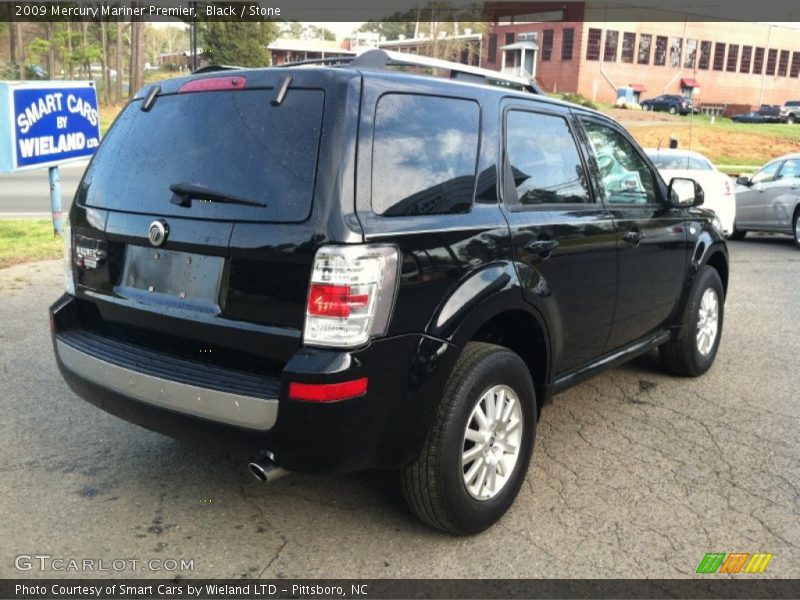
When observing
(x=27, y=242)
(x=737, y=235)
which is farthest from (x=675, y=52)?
(x=27, y=242)

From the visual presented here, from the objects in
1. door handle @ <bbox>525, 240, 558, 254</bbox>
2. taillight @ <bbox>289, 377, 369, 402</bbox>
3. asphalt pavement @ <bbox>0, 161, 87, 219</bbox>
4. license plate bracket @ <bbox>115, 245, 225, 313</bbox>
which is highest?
door handle @ <bbox>525, 240, 558, 254</bbox>

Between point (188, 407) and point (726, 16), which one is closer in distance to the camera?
point (188, 407)

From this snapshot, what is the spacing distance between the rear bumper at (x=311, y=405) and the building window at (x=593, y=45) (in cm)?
6928

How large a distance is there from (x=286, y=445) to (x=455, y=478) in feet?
2.40

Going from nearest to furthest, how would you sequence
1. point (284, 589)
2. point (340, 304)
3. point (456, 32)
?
point (340, 304)
point (284, 589)
point (456, 32)

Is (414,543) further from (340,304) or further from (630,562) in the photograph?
(340,304)

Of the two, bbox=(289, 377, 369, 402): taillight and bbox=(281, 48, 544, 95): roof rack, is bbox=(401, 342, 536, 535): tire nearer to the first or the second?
bbox=(289, 377, 369, 402): taillight

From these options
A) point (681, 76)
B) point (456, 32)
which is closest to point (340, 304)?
point (456, 32)

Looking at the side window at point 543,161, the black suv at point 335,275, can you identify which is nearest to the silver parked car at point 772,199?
the side window at point 543,161

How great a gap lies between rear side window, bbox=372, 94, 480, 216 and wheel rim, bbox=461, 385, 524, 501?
0.85m

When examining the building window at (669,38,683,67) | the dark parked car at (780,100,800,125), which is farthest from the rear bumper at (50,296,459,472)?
the building window at (669,38,683,67)

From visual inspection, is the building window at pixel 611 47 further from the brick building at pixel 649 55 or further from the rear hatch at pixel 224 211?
the rear hatch at pixel 224 211

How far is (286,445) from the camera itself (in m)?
2.80

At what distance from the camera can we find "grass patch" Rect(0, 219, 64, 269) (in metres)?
9.09
